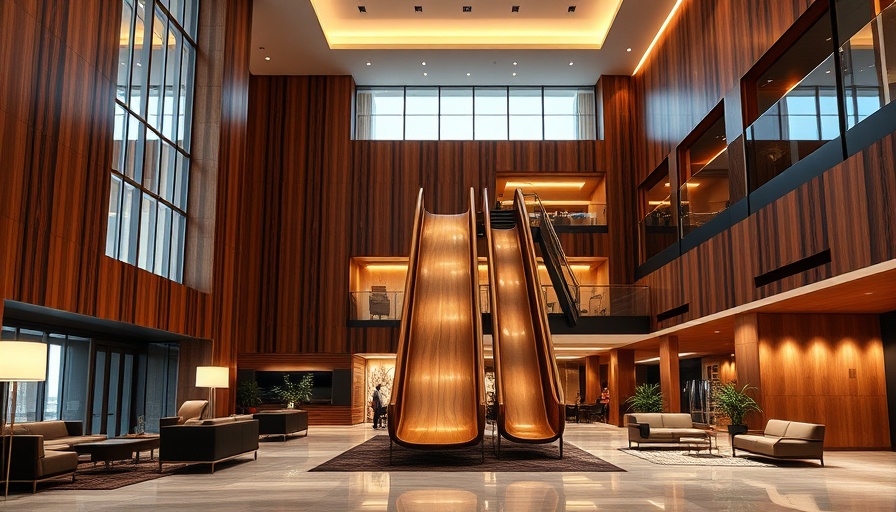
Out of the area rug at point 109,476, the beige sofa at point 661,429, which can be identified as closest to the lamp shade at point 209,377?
the area rug at point 109,476

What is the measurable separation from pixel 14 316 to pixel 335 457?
5693 millimetres

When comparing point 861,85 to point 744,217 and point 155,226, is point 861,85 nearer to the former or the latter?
point 744,217

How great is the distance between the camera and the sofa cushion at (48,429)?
33.2ft

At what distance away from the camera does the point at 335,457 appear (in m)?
11.2

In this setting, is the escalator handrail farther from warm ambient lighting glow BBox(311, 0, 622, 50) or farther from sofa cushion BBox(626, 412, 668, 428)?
warm ambient lighting glow BBox(311, 0, 622, 50)

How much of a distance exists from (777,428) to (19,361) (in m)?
10.4

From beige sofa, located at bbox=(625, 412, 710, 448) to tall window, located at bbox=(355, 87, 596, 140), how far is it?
13.0m

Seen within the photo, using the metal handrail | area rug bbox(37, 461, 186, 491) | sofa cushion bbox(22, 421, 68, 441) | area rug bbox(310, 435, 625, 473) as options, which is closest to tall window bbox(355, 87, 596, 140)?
the metal handrail

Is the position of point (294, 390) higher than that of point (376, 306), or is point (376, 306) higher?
point (376, 306)

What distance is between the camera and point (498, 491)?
7395mm

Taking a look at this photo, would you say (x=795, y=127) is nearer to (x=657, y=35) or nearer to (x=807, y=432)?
(x=807, y=432)

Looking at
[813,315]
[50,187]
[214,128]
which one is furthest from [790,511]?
[214,128]

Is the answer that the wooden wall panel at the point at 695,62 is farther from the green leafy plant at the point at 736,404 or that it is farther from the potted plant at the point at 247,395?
the potted plant at the point at 247,395

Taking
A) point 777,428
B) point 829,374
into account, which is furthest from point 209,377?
point 829,374
